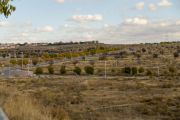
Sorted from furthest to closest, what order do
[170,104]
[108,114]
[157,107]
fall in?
[170,104] → [157,107] → [108,114]

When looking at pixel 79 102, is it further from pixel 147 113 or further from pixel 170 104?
pixel 170 104

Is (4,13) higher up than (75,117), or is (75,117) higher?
(4,13)

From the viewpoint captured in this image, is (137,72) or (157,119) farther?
(137,72)

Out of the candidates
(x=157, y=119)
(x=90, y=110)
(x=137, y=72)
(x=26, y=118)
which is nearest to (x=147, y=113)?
(x=157, y=119)

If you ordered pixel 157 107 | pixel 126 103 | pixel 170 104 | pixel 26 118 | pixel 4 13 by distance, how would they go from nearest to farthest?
1. pixel 26 118
2. pixel 4 13
3. pixel 157 107
4. pixel 170 104
5. pixel 126 103

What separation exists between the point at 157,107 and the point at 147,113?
64.7 inches

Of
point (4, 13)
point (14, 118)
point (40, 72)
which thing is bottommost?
point (40, 72)

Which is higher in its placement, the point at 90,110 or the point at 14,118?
the point at 14,118

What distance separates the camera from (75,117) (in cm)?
1396

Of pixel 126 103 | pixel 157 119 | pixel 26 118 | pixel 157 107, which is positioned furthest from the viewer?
pixel 126 103

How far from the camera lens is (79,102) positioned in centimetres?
1973

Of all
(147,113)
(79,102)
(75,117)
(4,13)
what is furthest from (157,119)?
(4,13)

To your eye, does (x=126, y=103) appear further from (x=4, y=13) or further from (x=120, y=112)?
(x=4, y=13)

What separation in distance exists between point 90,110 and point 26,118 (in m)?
9.81
